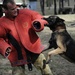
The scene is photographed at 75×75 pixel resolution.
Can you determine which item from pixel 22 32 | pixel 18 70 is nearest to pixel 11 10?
pixel 22 32

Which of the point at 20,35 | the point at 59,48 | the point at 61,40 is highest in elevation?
the point at 20,35

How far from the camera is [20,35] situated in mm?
4621

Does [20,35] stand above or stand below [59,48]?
above

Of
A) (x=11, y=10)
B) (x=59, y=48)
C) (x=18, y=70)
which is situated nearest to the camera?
(x=11, y=10)

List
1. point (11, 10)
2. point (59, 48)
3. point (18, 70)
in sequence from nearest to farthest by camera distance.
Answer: point (11, 10) < point (18, 70) < point (59, 48)

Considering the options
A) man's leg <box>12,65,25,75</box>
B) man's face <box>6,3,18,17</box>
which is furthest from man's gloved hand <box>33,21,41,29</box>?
man's leg <box>12,65,25,75</box>

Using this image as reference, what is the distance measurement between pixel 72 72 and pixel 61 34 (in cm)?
122

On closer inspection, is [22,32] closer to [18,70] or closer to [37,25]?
[37,25]

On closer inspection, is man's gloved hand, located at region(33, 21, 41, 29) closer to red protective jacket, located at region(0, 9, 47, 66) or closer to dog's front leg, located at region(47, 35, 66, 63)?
red protective jacket, located at region(0, 9, 47, 66)

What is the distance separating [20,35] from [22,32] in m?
0.05

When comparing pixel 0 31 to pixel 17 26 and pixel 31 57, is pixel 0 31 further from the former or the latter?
pixel 31 57

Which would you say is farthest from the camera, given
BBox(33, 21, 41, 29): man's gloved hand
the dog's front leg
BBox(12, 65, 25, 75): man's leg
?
the dog's front leg

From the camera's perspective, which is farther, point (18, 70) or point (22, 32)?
point (18, 70)

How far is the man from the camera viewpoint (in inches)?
181
